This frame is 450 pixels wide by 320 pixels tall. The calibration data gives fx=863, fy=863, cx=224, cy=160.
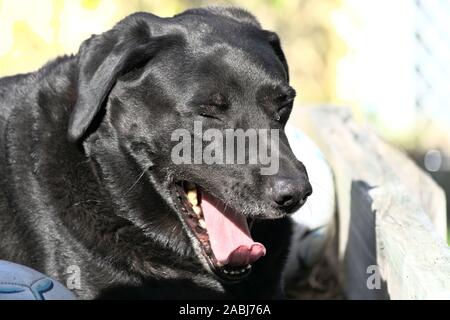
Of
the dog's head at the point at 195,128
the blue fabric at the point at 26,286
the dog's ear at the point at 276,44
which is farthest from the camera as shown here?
the dog's ear at the point at 276,44

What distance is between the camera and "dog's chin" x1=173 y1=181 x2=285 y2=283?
3.20 m

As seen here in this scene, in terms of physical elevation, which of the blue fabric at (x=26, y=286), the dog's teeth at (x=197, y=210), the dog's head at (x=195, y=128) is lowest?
the blue fabric at (x=26, y=286)

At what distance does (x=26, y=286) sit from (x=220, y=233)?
782 millimetres

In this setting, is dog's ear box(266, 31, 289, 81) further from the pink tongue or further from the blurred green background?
the blurred green background

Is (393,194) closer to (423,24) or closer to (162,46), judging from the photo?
(162,46)

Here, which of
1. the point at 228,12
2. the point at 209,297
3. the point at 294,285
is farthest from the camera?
the point at 294,285

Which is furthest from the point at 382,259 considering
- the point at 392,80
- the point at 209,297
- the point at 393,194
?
the point at 392,80

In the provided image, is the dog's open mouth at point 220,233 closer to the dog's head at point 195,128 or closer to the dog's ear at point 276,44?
the dog's head at point 195,128

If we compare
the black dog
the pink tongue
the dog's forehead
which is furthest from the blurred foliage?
the pink tongue

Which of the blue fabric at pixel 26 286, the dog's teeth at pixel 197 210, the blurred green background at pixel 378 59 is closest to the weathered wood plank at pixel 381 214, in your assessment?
the dog's teeth at pixel 197 210

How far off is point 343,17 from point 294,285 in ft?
11.7

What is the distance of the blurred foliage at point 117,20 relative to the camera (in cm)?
676

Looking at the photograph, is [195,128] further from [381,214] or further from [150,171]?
[381,214]

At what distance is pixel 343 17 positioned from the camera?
25.1 feet
